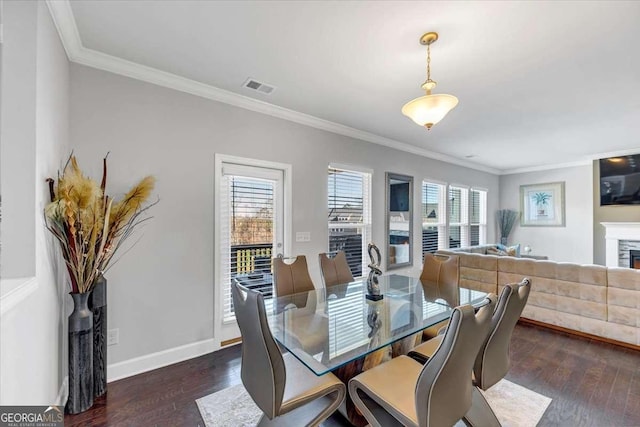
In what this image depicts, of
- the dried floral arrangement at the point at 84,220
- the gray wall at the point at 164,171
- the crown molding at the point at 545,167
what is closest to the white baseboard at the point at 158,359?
the gray wall at the point at 164,171

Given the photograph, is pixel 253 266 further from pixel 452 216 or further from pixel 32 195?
pixel 452 216

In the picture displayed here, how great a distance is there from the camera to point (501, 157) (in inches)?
235

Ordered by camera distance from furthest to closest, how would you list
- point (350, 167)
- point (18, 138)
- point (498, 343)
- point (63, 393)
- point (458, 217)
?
1. point (458, 217)
2. point (350, 167)
3. point (63, 393)
4. point (498, 343)
5. point (18, 138)

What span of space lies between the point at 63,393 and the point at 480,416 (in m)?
2.89

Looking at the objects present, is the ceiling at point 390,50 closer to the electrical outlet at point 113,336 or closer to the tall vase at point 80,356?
the tall vase at point 80,356

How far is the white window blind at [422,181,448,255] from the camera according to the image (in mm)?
5512

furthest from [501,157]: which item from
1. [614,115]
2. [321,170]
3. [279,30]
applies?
[279,30]

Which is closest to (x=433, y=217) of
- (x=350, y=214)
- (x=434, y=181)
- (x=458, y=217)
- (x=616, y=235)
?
(x=434, y=181)

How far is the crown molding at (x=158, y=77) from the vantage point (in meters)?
1.90

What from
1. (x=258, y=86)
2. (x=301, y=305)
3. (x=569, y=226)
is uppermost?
(x=258, y=86)

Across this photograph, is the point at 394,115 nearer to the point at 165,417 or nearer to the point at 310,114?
the point at 310,114

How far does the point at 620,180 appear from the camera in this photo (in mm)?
5504

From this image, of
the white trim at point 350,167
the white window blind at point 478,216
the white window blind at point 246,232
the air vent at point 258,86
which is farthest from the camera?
the white window blind at point 478,216

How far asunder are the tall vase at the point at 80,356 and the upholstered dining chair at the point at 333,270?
6.58 feet
